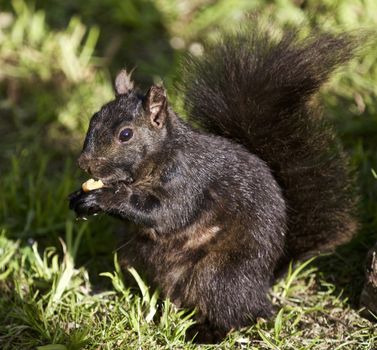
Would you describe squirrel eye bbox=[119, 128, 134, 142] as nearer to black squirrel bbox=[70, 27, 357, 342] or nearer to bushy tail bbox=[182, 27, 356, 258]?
black squirrel bbox=[70, 27, 357, 342]

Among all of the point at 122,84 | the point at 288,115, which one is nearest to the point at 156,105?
the point at 122,84

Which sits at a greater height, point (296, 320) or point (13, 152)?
point (13, 152)

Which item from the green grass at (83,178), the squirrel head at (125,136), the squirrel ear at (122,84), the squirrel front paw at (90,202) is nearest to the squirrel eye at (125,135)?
the squirrel head at (125,136)

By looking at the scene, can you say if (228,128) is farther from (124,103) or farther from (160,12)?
(160,12)

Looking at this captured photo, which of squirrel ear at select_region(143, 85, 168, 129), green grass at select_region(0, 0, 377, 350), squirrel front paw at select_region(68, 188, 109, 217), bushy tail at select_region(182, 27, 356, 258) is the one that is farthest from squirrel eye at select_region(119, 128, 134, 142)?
green grass at select_region(0, 0, 377, 350)

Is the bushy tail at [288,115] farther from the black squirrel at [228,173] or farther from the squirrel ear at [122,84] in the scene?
the squirrel ear at [122,84]

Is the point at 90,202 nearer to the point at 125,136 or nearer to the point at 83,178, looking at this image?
the point at 125,136

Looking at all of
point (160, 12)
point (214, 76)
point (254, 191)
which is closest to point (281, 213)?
point (254, 191)
